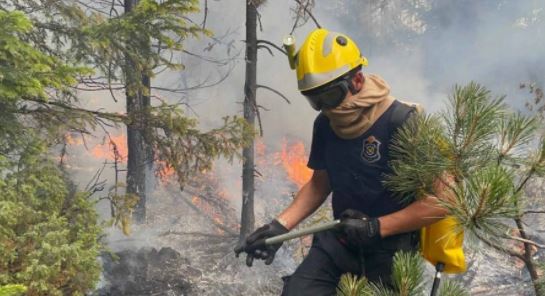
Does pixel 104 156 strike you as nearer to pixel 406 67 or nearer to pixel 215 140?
pixel 215 140

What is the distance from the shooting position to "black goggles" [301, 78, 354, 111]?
2828 mm

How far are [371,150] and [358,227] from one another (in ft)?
1.50

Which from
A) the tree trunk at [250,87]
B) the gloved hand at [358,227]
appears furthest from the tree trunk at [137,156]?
the gloved hand at [358,227]

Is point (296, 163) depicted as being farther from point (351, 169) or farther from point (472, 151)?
point (472, 151)

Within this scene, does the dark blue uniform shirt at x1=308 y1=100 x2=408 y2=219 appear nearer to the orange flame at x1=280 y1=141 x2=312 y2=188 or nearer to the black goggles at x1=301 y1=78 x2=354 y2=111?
the black goggles at x1=301 y1=78 x2=354 y2=111

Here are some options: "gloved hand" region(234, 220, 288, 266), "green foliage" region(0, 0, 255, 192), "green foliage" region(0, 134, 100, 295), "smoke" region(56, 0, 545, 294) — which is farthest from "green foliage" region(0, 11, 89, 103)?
"smoke" region(56, 0, 545, 294)

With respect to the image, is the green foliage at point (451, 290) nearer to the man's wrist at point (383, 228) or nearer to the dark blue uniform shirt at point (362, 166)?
the man's wrist at point (383, 228)

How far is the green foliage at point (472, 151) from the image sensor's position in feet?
6.97

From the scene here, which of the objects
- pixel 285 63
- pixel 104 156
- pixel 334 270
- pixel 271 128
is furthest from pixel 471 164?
pixel 285 63

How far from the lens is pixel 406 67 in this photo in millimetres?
27109

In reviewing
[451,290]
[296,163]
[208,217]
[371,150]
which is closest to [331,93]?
[371,150]

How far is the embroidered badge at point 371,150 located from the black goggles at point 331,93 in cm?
27

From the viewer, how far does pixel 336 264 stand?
3.25 metres

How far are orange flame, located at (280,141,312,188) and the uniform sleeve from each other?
35.6ft
